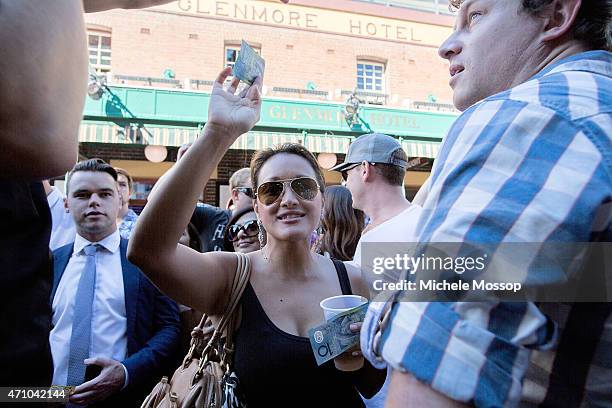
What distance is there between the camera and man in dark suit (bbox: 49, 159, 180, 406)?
7.63 ft

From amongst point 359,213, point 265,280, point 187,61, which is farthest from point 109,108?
point 265,280

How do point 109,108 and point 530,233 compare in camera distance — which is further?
point 109,108

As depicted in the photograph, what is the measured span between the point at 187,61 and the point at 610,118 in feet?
44.5

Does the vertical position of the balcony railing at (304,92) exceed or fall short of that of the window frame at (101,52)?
it falls short

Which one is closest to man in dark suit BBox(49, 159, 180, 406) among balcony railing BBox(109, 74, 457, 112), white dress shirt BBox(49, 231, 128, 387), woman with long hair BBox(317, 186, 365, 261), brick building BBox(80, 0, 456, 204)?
white dress shirt BBox(49, 231, 128, 387)

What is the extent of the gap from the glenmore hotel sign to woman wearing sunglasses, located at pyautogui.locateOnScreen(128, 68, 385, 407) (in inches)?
497

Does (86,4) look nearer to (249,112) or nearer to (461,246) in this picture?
(249,112)

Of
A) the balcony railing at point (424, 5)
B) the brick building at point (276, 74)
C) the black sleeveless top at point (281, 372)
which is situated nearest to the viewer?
the black sleeveless top at point (281, 372)

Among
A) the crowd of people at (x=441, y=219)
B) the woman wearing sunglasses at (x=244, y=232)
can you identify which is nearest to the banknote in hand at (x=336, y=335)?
the crowd of people at (x=441, y=219)

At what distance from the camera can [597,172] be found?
2.13ft

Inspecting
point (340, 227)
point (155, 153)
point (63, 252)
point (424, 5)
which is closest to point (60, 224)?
point (63, 252)

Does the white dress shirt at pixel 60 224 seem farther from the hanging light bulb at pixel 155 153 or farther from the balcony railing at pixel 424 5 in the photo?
the balcony railing at pixel 424 5

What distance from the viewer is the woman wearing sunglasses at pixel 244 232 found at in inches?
123

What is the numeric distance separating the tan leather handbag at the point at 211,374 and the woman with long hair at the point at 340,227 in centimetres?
159
